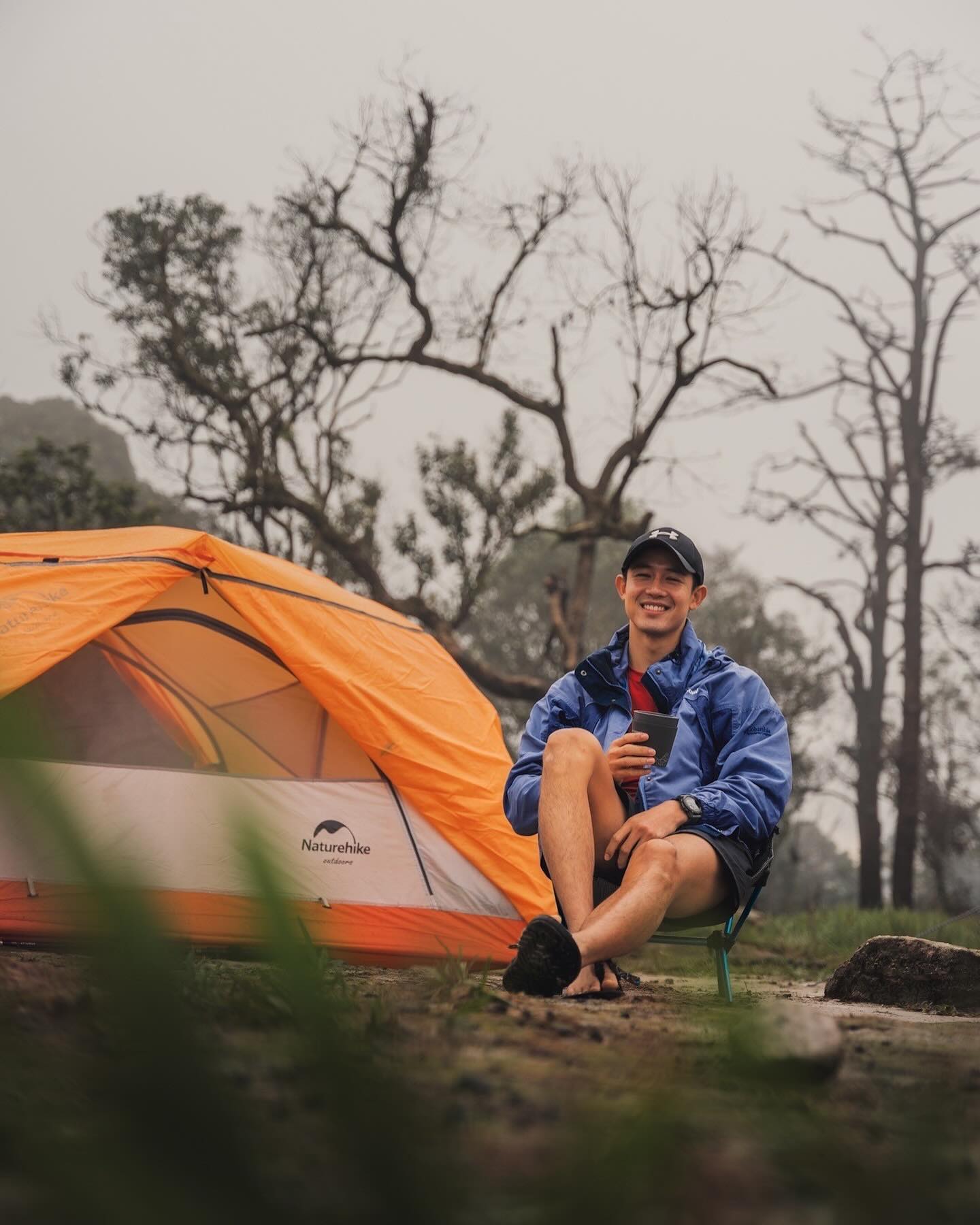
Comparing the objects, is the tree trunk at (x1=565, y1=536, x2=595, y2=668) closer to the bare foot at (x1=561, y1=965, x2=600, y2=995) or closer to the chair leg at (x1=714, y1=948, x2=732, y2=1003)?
the chair leg at (x1=714, y1=948, x2=732, y2=1003)

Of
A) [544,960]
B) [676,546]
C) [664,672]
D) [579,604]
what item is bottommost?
[544,960]

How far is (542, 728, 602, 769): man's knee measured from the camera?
269 cm

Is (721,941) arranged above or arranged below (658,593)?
below

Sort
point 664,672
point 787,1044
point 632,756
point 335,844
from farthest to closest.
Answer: point 335,844 → point 664,672 → point 632,756 → point 787,1044

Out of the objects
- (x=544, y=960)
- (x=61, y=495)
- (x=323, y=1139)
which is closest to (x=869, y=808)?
(x=61, y=495)

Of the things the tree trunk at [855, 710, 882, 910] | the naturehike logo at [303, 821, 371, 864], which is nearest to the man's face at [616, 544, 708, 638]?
the naturehike logo at [303, 821, 371, 864]

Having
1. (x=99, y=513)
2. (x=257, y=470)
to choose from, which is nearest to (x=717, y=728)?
(x=257, y=470)

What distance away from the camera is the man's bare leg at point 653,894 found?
2.36m

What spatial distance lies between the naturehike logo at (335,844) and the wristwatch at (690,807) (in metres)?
1.53

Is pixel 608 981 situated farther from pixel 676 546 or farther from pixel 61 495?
pixel 61 495

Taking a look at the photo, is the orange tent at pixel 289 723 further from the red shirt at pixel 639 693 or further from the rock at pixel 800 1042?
the rock at pixel 800 1042

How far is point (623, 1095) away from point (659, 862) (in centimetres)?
156

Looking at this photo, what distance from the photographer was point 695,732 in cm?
300

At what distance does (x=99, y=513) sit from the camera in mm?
13125
